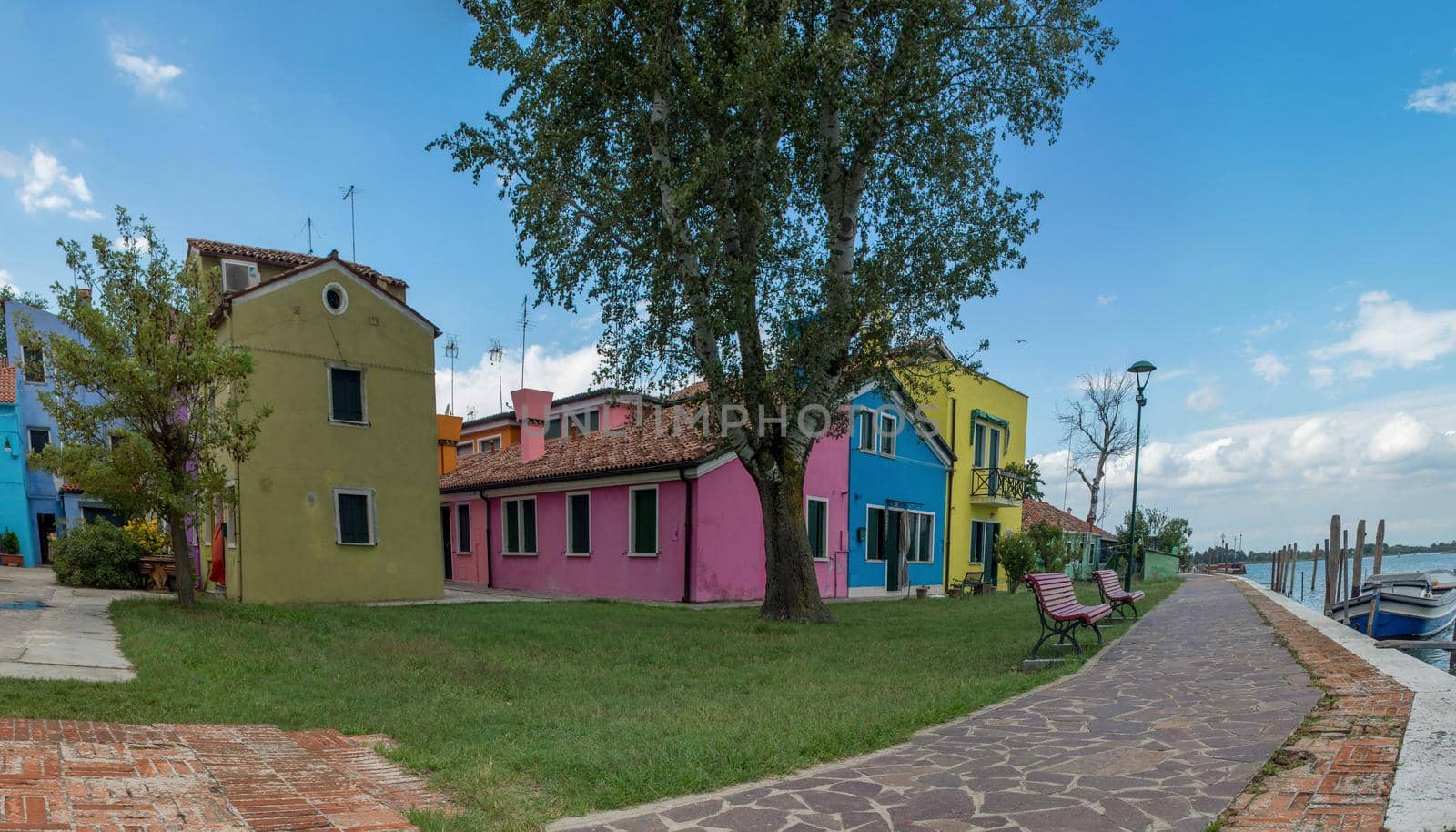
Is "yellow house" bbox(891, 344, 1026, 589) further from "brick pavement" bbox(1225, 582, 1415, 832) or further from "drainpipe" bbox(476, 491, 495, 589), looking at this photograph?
"brick pavement" bbox(1225, 582, 1415, 832)

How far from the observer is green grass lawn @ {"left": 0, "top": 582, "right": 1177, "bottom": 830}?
4727 millimetres

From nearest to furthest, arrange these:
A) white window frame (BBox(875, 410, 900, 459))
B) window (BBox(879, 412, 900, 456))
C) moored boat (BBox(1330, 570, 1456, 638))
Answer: moored boat (BBox(1330, 570, 1456, 638))
white window frame (BBox(875, 410, 900, 459))
window (BBox(879, 412, 900, 456))

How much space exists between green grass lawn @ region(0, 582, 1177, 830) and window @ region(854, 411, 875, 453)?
8.82 meters

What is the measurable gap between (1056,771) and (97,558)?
62.6ft

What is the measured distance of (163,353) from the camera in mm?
11352

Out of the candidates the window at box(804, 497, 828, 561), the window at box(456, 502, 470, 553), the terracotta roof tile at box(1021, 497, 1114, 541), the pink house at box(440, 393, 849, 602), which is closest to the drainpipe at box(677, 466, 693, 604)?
the pink house at box(440, 393, 849, 602)

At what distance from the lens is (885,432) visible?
22062 mm

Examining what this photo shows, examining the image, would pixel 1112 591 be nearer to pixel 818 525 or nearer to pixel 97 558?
pixel 818 525

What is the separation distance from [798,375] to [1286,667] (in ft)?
23.9

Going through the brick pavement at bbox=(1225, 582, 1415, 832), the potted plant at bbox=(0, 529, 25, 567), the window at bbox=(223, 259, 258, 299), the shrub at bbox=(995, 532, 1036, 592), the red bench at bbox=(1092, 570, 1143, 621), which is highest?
the window at bbox=(223, 259, 258, 299)

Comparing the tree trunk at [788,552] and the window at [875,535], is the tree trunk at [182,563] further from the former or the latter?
the window at [875,535]

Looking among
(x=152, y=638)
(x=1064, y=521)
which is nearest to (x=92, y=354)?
(x=152, y=638)

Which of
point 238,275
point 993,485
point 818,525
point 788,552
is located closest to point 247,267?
point 238,275

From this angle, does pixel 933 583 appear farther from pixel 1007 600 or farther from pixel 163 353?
pixel 163 353
